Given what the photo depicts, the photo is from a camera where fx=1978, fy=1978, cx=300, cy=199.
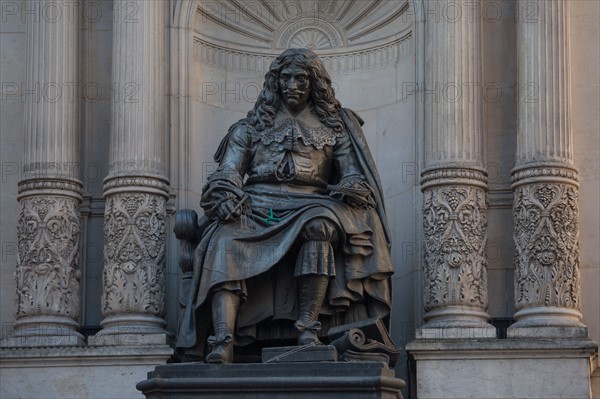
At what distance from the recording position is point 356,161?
1858cm

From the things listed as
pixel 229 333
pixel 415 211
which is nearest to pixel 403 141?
pixel 415 211

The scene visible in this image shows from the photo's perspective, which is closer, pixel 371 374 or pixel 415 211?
pixel 371 374

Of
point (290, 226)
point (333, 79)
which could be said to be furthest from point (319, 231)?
point (333, 79)

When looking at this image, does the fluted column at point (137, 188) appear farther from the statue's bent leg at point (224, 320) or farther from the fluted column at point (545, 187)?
the fluted column at point (545, 187)

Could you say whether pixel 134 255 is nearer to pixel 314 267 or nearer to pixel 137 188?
pixel 137 188

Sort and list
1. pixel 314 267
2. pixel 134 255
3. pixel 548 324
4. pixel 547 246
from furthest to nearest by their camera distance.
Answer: pixel 134 255 < pixel 547 246 < pixel 548 324 < pixel 314 267

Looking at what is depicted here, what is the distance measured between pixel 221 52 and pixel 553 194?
4.07m

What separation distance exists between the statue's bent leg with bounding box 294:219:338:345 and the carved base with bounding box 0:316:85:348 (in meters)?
2.45

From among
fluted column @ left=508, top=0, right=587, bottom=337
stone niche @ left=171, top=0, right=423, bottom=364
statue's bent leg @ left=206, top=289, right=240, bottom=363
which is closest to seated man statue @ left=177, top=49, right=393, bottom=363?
statue's bent leg @ left=206, top=289, right=240, bottom=363

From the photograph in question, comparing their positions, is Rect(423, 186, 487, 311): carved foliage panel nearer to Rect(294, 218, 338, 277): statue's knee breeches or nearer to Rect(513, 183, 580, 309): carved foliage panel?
Rect(513, 183, 580, 309): carved foliage panel

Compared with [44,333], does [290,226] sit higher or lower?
higher

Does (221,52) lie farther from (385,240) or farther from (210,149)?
(385,240)

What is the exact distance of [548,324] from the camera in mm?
18344

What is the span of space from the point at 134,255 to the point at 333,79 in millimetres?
3214
